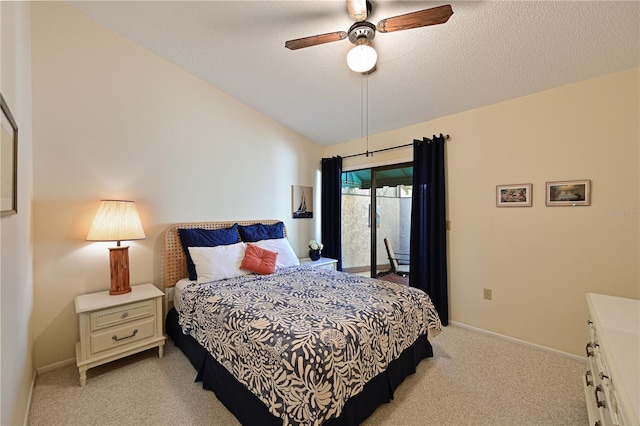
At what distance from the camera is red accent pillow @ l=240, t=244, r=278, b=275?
284 cm

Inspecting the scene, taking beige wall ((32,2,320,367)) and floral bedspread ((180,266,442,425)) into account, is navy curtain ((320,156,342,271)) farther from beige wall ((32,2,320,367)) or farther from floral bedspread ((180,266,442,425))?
floral bedspread ((180,266,442,425))

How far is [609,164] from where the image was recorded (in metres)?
2.21

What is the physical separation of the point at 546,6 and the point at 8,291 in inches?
139

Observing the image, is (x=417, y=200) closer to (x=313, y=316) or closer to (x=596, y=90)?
(x=596, y=90)

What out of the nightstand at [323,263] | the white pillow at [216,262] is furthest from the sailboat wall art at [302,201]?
the white pillow at [216,262]

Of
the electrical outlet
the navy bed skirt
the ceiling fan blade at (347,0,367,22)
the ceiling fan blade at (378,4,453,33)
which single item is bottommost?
the navy bed skirt

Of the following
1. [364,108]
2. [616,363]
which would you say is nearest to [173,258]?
[364,108]

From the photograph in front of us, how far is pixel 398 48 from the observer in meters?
2.24

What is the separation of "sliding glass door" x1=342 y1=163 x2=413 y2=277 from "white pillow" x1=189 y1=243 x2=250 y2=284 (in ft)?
6.79

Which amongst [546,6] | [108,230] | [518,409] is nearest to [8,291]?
[108,230]

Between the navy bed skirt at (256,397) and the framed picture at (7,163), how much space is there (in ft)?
4.93

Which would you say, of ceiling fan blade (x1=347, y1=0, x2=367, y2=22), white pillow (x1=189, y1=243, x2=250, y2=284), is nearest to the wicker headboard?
white pillow (x1=189, y1=243, x2=250, y2=284)

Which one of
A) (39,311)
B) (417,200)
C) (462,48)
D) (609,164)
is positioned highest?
(462,48)

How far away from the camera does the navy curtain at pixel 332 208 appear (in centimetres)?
432
